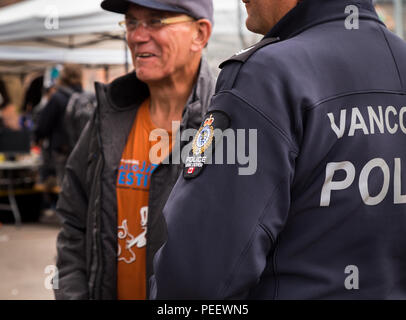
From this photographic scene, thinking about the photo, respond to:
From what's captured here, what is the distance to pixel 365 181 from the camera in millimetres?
1222

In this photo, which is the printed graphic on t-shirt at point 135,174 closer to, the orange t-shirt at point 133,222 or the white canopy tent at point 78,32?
the orange t-shirt at point 133,222

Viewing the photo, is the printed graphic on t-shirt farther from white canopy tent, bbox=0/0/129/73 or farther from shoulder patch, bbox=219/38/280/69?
white canopy tent, bbox=0/0/129/73

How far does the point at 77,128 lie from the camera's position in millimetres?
6074

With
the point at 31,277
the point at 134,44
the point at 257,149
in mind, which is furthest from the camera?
the point at 31,277

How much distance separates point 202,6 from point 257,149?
1.07 m

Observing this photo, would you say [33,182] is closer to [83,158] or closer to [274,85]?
[83,158]

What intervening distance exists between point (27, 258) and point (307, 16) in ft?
19.9

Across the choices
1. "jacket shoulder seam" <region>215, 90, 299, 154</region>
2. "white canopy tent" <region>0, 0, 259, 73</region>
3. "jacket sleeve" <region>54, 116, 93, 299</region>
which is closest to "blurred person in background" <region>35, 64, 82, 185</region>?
"white canopy tent" <region>0, 0, 259, 73</region>

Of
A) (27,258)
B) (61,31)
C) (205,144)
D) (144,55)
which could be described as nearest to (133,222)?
(144,55)

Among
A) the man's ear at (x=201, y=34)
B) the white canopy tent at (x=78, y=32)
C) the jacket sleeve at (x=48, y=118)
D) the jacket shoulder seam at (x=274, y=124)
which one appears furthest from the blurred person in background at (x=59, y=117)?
the jacket shoulder seam at (x=274, y=124)

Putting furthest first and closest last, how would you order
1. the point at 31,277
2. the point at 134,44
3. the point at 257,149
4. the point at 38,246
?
1. the point at 38,246
2. the point at 31,277
3. the point at 134,44
4. the point at 257,149

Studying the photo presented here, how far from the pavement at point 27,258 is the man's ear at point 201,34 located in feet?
8.37

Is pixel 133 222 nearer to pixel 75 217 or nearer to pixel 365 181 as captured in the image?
pixel 75 217
